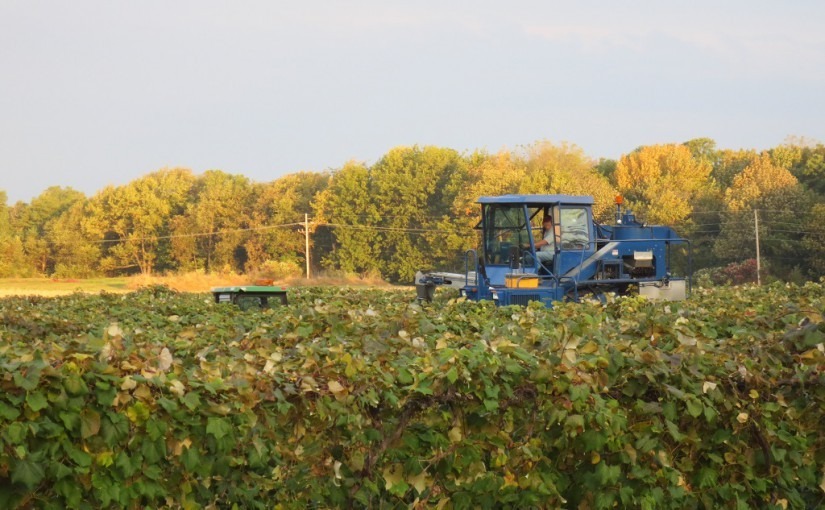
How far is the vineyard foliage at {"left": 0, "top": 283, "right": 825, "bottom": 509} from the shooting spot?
4949mm

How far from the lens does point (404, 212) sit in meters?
95.1

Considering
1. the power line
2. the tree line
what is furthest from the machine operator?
the power line

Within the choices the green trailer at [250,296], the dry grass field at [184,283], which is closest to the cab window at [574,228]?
the green trailer at [250,296]

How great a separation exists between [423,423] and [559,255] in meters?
16.3

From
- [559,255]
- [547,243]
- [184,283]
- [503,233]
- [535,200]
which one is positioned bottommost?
[184,283]

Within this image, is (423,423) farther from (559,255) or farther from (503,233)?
(503,233)

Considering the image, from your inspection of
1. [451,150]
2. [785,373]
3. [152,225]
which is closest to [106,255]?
[152,225]

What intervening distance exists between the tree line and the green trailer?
50.0 meters

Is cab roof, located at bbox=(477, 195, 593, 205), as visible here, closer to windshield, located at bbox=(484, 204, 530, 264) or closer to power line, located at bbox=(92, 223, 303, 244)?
windshield, located at bbox=(484, 204, 530, 264)

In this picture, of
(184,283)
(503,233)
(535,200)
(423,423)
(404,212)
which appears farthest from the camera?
(404,212)

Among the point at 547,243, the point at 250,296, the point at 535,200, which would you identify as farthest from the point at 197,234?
the point at 535,200

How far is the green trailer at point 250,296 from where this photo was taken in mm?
20969

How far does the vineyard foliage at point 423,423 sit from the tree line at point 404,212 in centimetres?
6335

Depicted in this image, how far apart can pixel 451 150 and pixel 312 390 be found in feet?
313
